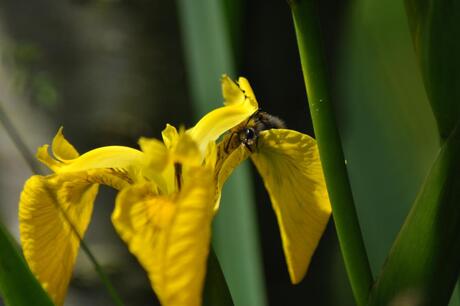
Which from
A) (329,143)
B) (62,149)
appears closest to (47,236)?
(62,149)

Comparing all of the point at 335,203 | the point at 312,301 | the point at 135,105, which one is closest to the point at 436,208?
the point at 335,203

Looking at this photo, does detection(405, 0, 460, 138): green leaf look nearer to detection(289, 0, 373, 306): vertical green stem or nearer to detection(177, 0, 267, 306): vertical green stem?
detection(289, 0, 373, 306): vertical green stem

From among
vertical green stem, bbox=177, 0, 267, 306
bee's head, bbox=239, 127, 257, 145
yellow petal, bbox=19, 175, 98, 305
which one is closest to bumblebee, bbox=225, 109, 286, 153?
bee's head, bbox=239, 127, 257, 145

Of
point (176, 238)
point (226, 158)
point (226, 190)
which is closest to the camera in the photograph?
point (176, 238)

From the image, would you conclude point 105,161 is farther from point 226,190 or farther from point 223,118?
point 226,190

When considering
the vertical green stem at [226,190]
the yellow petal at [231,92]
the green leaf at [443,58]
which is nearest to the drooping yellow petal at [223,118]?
the yellow petal at [231,92]

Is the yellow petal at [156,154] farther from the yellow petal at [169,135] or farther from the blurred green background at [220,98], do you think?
the blurred green background at [220,98]
